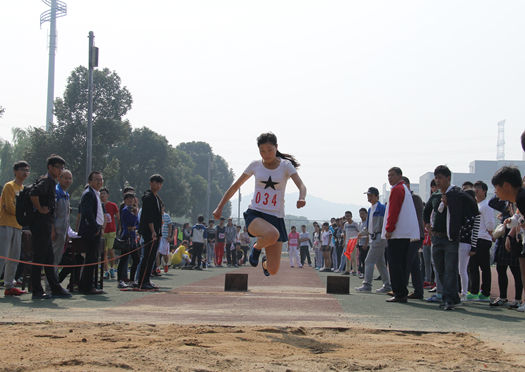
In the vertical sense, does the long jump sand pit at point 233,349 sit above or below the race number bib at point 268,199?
below

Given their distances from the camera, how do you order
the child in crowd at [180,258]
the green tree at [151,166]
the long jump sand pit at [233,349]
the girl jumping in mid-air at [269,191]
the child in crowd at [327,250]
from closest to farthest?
the long jump sand pit at [233,349], the girl jumping in mid-air at [269,191], the child in crowd at [180,258], the child in crowd at [327,250], the green tree at [151,166]

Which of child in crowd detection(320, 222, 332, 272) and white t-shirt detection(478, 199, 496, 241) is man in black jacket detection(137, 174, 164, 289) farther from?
child in crowd detection(320, 222, 332, 272)

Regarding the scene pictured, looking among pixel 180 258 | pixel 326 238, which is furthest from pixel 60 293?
pixel 326 238

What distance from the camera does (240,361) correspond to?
14.4 feet

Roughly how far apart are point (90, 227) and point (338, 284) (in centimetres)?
453

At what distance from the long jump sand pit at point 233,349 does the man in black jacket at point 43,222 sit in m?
3.16

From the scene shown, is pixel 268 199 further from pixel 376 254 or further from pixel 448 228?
pixel 376 254

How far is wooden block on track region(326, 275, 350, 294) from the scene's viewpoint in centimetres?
1084

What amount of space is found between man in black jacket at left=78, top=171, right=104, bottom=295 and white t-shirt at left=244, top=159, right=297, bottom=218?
3.73 m

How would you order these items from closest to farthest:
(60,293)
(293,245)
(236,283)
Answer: (60,293) → (236,283) → (293,245)

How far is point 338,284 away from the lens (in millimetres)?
10891

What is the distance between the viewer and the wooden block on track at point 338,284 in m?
10.8

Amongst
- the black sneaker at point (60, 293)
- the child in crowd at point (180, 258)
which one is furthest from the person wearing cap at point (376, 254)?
the child in crowd at point (180, 258)

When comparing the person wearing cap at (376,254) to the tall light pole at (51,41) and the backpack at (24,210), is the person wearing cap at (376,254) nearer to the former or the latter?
the backpack at (24,210)
